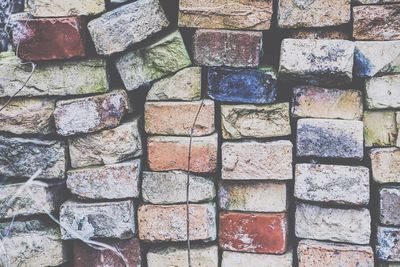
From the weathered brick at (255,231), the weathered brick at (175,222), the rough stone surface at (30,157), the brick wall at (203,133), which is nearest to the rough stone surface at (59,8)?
the brick wall at (203,133)

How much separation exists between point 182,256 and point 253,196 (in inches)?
10.3

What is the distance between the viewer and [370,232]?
152cm

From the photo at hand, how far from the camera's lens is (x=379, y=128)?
1.51 meters

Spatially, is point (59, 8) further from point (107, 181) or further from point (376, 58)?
point (376, 58)

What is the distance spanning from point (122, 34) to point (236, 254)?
0.69 m

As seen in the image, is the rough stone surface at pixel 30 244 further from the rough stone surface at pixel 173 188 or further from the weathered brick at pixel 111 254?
the rough stone surface at pixel 173 188

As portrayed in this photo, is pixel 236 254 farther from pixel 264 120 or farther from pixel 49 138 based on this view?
pixel 49 138

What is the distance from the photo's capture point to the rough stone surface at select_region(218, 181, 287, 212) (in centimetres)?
154

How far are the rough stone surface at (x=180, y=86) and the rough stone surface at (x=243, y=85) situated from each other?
38 millimetres

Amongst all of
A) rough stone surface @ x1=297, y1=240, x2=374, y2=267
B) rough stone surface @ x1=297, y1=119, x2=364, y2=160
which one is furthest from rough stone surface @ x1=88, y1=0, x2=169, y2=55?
rough stone surface @ x1=297, y1=240, x2=374, y2=267

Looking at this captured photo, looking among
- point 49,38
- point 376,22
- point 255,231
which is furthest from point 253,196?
point 49,38

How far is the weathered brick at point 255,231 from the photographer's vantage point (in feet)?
5.03

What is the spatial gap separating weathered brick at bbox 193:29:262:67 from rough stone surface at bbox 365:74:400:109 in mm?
312

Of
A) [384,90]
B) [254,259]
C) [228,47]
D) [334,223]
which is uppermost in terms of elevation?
[228,47]
